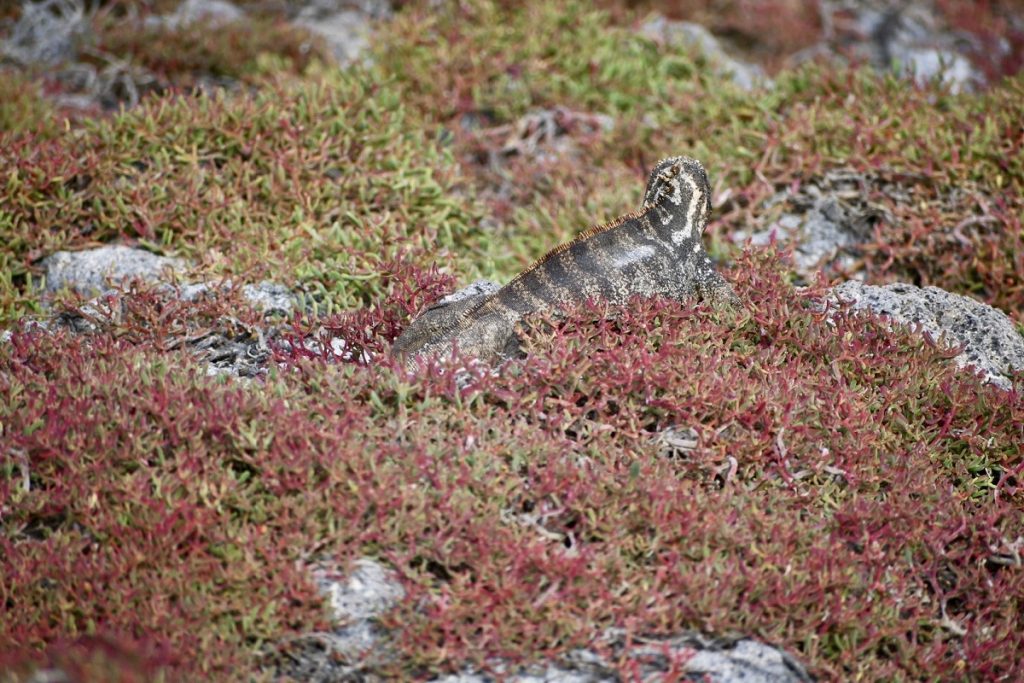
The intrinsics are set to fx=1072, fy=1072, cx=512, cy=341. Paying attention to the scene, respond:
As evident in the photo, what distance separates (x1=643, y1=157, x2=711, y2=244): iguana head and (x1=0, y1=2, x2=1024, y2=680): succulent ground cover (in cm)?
39

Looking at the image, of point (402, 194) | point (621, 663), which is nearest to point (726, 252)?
point (402, 194)

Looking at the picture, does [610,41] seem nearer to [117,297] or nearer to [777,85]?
[777,85]

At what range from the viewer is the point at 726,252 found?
7.41 metres

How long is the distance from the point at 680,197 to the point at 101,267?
3.53 metres

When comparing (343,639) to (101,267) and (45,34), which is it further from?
(45,34)

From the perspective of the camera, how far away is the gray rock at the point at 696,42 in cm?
986

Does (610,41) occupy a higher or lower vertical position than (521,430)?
higher

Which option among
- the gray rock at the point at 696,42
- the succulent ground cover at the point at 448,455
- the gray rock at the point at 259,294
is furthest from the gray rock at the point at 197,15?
the gray rock at the point at 259,294

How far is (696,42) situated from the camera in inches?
391

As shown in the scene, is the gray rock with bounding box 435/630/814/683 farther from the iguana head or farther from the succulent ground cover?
the iguana head

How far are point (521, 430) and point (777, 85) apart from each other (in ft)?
18.2

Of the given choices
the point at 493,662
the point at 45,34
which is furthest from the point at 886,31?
the point at 493,662

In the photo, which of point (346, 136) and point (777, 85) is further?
point (777, 85)

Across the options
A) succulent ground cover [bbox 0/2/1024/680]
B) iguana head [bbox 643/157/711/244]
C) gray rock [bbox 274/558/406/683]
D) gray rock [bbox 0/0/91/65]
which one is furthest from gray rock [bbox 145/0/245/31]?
gray rock [bbox 274/558/406/683]
